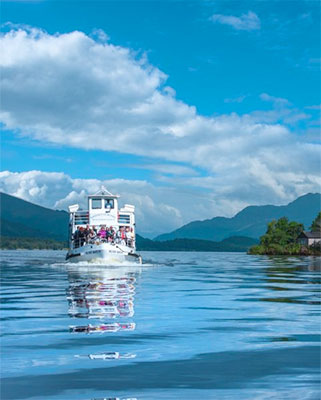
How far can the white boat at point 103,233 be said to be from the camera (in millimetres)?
69250

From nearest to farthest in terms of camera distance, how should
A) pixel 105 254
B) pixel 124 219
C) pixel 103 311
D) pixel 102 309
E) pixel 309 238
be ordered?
1. pixel 103 311
2. pixel 102 309
3. pixel 105 254
4. pixel 124 219
5. pixel 309 238

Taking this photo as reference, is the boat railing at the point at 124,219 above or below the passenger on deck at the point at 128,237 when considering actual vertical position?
above

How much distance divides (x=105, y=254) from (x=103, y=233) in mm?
6673

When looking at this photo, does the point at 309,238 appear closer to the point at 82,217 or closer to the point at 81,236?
the point at 82,217

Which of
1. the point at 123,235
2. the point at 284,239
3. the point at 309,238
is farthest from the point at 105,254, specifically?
the point at 309,238

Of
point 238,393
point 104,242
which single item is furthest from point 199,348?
point 104,242

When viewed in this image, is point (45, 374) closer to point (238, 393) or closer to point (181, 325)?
point (238, 393)

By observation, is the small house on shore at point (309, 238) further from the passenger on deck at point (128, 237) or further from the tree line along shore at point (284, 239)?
the passenger on deck at point (128, 237)

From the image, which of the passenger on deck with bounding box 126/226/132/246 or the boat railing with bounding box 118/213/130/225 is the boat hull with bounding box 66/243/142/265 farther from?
the boat railing with bounding box 118/213/130/225

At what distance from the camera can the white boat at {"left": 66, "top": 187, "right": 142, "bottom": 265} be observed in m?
69.2

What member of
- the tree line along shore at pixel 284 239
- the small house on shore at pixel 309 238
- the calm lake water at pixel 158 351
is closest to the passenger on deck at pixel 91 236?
the calm lake water at pixel 158 351

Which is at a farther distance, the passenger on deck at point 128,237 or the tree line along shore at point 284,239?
the tree line along shore at point 284,239

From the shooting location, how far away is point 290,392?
8.89m

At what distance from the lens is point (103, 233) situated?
74.9m
